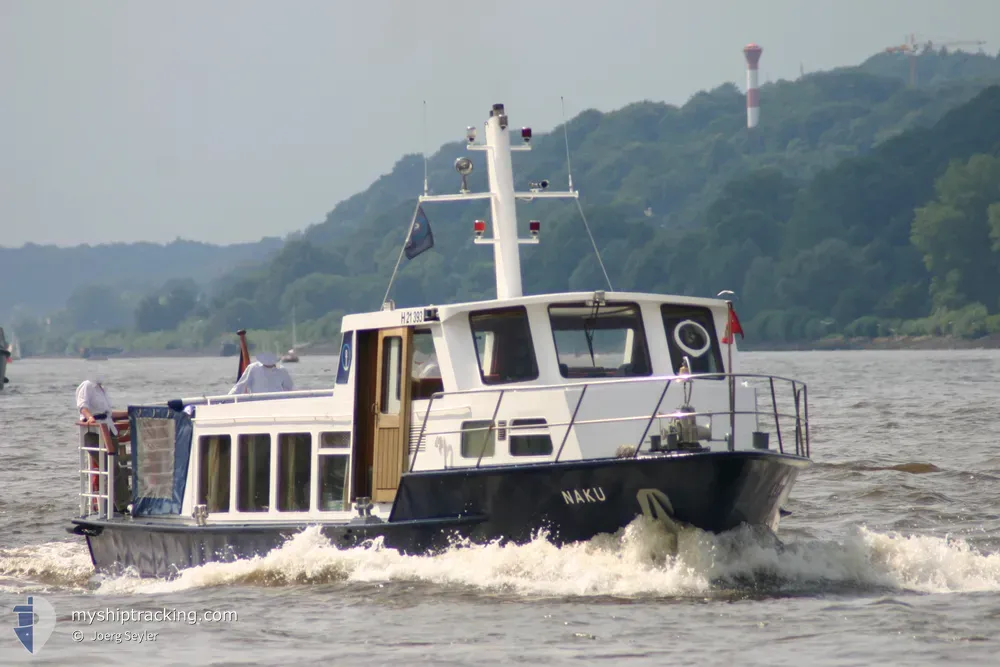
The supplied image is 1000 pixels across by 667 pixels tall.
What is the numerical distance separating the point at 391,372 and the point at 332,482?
4.47ft

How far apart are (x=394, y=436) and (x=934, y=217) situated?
122 metres

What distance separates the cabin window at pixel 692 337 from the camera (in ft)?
50.7

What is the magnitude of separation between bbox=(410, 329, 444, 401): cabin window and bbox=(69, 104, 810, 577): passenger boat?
0.05 ft

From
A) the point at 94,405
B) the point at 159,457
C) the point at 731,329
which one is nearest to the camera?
the point at 731,329

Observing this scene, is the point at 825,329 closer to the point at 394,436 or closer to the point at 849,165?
the point at 849,165

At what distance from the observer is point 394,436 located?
609 inches

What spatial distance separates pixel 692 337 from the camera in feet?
51.1

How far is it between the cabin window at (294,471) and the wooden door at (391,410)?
3.40 feet

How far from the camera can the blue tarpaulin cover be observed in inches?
688

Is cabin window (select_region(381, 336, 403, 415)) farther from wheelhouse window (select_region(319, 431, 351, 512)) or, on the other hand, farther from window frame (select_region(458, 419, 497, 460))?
window frame (select_region(458, 419, 497, 460))

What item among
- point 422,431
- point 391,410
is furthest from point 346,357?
point 422,431

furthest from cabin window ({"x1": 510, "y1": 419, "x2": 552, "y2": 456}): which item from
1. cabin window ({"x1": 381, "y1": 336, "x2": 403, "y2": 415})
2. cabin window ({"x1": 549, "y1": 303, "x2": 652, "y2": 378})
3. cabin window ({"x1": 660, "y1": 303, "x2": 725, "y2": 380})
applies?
cabin window ({"x1": 660, "y1": 303, "x2": 725, "y2": 380})

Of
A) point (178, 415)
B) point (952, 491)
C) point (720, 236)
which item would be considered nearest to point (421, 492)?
point (178, 415)

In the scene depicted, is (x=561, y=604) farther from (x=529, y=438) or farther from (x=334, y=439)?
(x=334, y=439)
